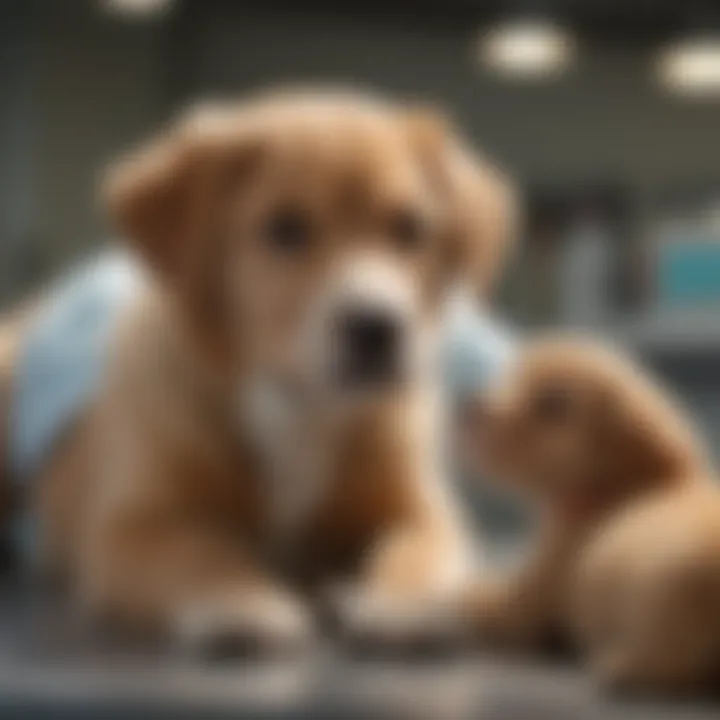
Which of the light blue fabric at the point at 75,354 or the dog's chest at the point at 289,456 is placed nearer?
the dog's chest at the point at 289,456

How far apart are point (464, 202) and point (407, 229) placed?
0.04 metres

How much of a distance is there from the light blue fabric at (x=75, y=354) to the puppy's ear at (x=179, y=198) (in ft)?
0.37

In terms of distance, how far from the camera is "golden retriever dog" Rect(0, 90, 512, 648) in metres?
0.62

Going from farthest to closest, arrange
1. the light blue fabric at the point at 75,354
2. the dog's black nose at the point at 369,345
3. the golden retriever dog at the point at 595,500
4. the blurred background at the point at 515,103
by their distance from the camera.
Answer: the blurred background at the point at 515,103 → the light blue fabric at the point at 75,354 → the dog's black nose at the point at 369,345 → the golden retriever dog at the point at 595,500

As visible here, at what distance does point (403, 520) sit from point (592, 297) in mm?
425

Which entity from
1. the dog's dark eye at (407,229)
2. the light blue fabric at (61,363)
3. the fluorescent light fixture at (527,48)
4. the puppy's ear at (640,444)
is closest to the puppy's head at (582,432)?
the puppy's ear at (640,444)

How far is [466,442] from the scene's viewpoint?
58cm

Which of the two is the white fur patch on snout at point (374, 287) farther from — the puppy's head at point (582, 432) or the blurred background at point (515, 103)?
the blurred background at point (515, 103)

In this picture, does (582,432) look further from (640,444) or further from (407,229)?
(407,229)

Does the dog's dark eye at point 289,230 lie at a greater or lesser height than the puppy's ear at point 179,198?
lesser

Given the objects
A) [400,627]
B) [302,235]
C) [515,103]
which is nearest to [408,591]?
[400,627]

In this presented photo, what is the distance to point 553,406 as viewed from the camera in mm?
548

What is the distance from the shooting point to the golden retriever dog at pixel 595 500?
47 centimetres

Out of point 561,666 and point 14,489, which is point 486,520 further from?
point 561,666
